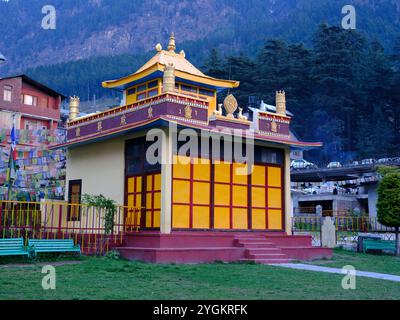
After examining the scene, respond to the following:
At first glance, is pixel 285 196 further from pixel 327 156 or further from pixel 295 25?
pixel 295 25

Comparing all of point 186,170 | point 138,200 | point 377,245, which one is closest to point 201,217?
point 186,170

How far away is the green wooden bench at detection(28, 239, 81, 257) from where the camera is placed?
15.7 metres

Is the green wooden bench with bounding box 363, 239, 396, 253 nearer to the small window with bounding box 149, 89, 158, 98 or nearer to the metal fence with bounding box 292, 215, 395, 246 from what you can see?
the metal fence with bounding box 292, 215, 395, 246

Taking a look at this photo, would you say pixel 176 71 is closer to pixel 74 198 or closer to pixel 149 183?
pixel 149 183

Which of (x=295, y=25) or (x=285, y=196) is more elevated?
(x=295, y=25)

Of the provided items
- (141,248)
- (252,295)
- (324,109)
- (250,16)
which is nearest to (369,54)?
(324,109)

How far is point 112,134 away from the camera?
19.5 meters

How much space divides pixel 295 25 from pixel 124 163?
102589 mm

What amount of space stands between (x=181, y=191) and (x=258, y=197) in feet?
11.5

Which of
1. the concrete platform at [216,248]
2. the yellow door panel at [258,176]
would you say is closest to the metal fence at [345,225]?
the yellow door panel at [258,176]

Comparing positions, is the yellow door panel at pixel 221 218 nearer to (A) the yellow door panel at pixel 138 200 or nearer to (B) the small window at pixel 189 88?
(A) the yellow door panel at pixel 138 200

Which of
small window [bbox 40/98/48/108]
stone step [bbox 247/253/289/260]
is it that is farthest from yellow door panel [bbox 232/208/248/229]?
small window [bbox 40/98/48/108]

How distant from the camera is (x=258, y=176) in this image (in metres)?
20.5

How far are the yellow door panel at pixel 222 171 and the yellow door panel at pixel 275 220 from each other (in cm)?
243
